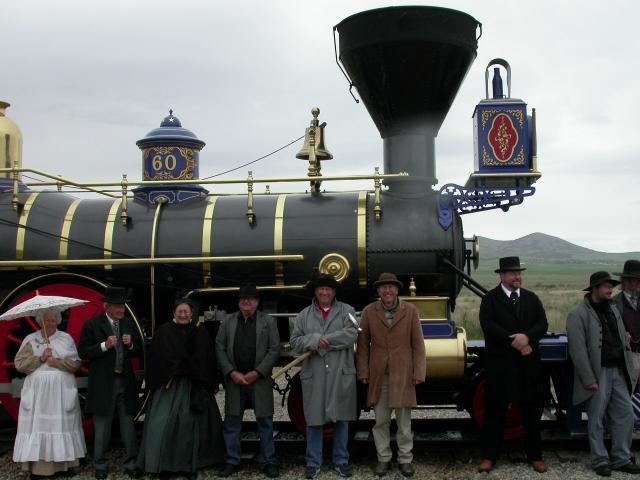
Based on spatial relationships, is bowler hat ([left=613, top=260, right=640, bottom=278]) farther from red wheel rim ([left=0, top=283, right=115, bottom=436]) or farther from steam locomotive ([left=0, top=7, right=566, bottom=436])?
red wheel rim ([left=0, top=283, right=115, bottom=436])

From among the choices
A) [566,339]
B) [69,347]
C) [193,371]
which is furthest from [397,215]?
[69,347]

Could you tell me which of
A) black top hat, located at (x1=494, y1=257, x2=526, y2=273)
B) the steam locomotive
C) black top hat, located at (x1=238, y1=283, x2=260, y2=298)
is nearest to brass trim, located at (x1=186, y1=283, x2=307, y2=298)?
the steam locomotive

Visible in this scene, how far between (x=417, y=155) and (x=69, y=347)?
3922mm

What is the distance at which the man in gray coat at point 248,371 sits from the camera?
642 cm

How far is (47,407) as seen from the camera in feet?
20.8

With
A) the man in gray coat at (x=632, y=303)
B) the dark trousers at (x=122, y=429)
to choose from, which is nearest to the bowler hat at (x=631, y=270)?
the man in gray coat at (x=632, y=303)

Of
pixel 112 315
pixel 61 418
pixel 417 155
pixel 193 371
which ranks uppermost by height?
pixel 417 155

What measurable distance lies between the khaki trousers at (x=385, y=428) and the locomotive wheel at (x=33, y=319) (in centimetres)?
292

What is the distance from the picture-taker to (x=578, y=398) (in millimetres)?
6379

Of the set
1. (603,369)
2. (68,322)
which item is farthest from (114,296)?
(603,369)

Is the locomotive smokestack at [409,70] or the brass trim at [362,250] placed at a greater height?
the locomotive smokestack at [409,70]

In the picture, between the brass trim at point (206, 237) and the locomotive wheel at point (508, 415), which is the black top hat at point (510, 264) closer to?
the locomotive wheel at point (508, 415)

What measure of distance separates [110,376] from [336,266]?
2363mm

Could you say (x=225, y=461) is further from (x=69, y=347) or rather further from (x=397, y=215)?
(x=397, y=215)
